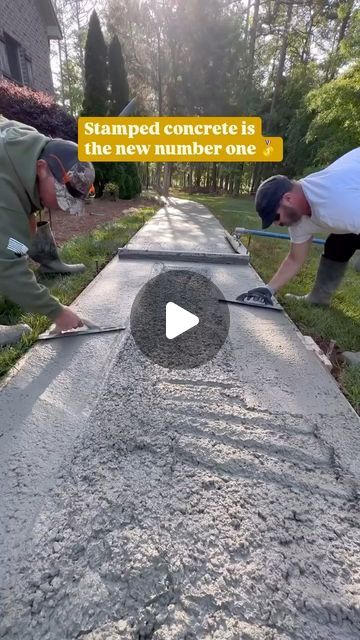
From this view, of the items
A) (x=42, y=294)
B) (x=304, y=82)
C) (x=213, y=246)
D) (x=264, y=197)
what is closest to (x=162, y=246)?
(x=213, y=246)

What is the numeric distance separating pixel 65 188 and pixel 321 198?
1.47 metres

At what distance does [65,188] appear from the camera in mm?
1864

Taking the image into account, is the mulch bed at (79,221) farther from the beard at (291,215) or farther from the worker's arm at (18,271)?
the beard at (291,215)

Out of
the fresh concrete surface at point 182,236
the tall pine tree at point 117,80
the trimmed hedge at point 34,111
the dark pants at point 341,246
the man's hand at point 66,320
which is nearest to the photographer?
the man's hand at point 66,320

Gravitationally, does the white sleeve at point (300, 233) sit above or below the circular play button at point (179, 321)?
above

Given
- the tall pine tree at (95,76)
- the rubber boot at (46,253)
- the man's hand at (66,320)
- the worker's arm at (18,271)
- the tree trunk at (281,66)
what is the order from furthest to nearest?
the tree trunk at (281,66) < the tall pine tree at (95,76) < the rubber boot at (46,253) < the man's hand at (66,320) < the worker's arm at (18,271)

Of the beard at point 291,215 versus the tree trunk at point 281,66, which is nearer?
the beard at point 291,215

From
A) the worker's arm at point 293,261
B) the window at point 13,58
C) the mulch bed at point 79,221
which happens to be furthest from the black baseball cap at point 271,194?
the window at point 13,58

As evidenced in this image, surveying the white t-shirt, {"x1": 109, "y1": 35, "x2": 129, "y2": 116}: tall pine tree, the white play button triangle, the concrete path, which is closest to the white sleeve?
the white t-shirt

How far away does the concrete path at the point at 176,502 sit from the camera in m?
0.92

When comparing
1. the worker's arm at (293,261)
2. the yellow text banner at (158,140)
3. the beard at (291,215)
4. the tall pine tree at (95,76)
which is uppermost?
the tall pine tree at (95,76)

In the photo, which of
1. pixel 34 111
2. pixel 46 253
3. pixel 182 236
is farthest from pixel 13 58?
pixel 46 253

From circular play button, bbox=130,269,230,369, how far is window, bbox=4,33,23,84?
9.69 m

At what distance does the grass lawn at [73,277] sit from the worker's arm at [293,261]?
67.3 inches
